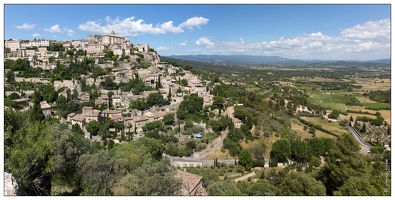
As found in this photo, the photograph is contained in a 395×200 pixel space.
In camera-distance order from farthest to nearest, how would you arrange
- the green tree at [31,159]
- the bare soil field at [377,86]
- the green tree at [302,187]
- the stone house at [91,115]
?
the bare soil field at [377,86]
the stone house at [91,115]
the green tree at [302,187]
the green tree at [31,159]

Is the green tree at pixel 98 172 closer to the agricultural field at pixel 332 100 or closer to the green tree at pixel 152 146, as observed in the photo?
the green tree at pixel 152 146

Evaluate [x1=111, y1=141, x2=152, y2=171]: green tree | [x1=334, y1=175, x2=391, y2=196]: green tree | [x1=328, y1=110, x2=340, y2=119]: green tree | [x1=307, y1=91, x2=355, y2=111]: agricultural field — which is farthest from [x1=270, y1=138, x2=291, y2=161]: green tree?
[x1=307, y1=91, x2=355, y2=111]: agricultural field

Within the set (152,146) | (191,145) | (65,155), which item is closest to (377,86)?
(191,145)

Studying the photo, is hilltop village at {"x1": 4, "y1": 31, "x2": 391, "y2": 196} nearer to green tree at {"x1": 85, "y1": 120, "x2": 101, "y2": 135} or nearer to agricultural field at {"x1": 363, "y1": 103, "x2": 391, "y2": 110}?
green tree at {"x1": 85, "y1": 120, "x2": 101, "y2": 135}

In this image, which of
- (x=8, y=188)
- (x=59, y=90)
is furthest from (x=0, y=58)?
(x=59, y=90)

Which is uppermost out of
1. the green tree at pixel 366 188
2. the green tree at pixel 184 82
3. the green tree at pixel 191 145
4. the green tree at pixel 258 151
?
the green tree at pixel 184 82

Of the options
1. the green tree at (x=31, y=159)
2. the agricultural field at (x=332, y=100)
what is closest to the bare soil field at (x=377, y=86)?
the agricultural field at (x=332, y=100)

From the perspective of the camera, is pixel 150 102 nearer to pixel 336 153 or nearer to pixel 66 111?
pixel 66 111

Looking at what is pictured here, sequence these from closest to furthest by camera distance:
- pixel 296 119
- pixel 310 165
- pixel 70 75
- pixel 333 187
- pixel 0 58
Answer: pixel 0 58 < pixel 333 187 < pixel 310 165 < pixel 70 75 < pixel 296 119
